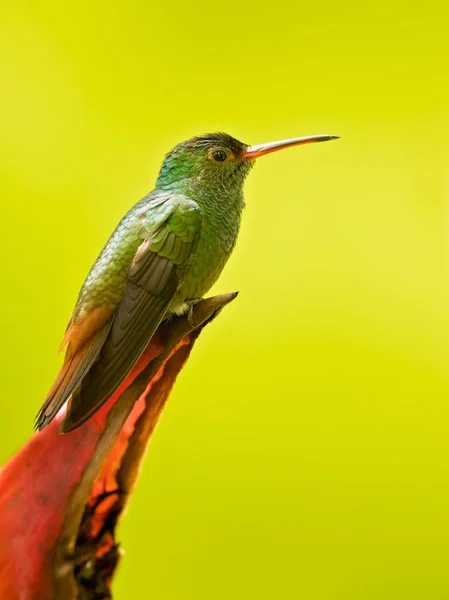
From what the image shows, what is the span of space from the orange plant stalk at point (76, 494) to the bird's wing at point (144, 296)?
0.09 feet

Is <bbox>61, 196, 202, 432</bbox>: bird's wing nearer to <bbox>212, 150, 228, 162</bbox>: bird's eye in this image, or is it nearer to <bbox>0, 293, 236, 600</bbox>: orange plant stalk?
<bbox>0, 293, 236, 600</bbox>: orange plant stalk

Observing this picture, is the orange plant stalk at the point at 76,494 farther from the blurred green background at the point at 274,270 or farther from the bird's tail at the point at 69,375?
the blurred green background at the point at 274,270

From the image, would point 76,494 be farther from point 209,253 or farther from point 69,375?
point 209,253

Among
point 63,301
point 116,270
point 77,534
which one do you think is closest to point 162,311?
point 116,270

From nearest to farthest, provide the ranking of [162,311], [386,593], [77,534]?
[77,534]
[162,311]
[386,593]

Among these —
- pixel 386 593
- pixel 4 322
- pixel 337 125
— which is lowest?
pixel 386 593

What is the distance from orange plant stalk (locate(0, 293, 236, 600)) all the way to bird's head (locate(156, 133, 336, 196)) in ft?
1.43

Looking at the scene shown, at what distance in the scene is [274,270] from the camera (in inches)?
80.3

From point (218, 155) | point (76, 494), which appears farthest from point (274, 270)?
point (76, 494)

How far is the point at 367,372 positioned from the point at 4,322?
0.96 m

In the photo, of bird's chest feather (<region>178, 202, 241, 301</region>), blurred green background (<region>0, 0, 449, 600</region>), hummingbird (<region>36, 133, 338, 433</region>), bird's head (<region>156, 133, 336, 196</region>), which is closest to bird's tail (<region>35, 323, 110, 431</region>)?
hummingbird (<region>36, 133, 338, 433</region>)

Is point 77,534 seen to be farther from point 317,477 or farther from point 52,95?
point 52,95

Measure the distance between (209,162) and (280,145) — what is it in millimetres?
133

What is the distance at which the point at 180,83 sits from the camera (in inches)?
83.1
